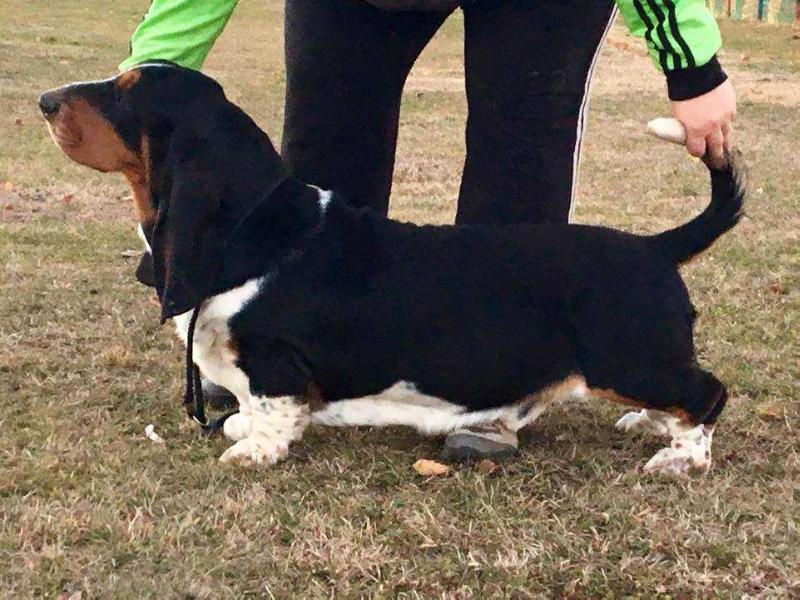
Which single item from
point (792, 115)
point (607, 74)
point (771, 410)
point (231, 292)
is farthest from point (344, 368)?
point (607, 74)

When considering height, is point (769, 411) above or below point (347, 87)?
below

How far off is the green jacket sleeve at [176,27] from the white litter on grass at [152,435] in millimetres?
1134

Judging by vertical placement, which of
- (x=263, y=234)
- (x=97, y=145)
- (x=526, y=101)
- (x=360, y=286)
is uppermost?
(x=526, y=101)

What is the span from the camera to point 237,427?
130 inches

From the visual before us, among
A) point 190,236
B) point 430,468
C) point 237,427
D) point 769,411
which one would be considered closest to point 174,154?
point 190,236

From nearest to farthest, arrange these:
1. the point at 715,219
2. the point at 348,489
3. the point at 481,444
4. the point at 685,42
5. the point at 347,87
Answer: the point at 685,42
the point at 348,489
the point at 715,219
the point at 481,444
the point at 347,87

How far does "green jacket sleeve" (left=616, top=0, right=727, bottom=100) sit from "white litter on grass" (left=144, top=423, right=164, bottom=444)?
5.92 ft

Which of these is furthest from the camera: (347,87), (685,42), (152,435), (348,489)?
(347,87)

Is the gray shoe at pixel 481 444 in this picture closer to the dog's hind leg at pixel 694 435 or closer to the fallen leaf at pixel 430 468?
the fallen leaf at pixel 430 468

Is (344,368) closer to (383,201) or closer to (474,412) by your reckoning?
(474,412)

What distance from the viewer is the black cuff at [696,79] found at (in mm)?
2883

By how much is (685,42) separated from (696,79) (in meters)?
0.10

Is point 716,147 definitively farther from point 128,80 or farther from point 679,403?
point 128,80

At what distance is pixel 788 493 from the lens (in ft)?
9.68
